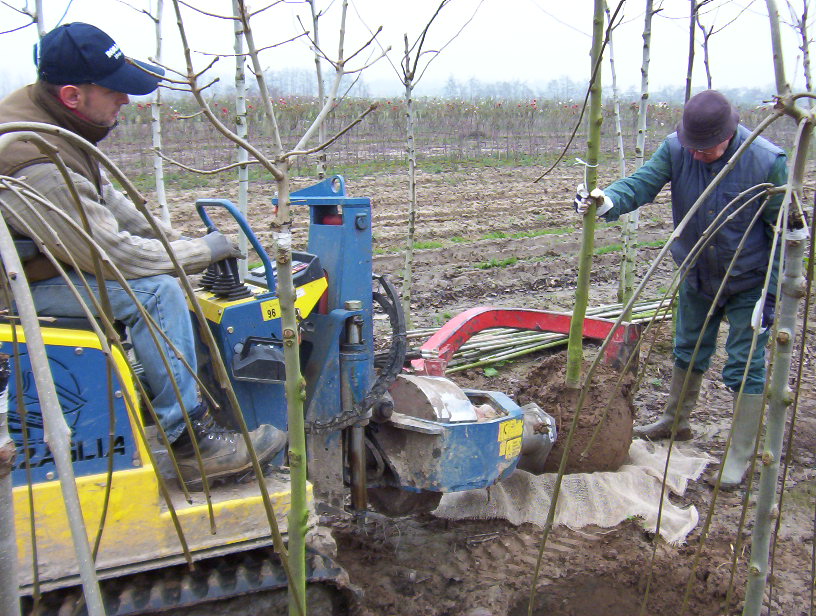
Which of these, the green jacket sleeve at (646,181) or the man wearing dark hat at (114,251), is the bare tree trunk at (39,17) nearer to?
the man wearing dark hat at (114,251)

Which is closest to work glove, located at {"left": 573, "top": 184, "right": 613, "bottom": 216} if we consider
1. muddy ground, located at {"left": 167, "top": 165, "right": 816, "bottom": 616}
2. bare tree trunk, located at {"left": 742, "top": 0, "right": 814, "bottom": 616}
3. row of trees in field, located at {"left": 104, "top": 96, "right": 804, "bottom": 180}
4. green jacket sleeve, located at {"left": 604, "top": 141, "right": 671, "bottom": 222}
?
green jacket sleeve, located at {"left": 604, "top": 141, "right": 671, "bottom": 222}

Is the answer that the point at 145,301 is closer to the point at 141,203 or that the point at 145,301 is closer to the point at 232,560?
the point at 232,560

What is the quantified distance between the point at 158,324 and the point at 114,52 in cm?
106

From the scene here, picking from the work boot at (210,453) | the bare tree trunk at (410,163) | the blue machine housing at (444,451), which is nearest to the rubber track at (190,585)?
the work boot at (210,453)

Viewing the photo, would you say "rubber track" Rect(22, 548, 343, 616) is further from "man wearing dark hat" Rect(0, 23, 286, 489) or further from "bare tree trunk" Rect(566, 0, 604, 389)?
"bare tree trunk" Rect(566, 0, 604, 389)

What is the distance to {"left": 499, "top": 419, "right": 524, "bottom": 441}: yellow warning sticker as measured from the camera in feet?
11.5

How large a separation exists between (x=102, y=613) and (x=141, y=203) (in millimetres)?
570

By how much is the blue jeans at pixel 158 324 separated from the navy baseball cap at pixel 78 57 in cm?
75

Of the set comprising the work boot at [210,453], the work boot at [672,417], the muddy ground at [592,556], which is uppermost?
the work boot at [210,453]

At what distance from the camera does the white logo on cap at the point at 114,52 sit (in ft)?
9.12

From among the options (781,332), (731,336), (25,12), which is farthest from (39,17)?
(781,332)

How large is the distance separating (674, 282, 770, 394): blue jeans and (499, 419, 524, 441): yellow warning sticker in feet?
4.23

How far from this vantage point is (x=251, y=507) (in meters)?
2.79

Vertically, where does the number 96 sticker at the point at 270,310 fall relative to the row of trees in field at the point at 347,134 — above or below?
below
